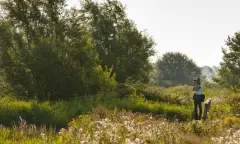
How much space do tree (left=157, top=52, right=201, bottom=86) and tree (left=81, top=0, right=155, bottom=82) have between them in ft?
246

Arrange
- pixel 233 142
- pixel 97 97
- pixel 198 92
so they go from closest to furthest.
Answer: pixel 233 142
pixel 198 92
pixel 97 97

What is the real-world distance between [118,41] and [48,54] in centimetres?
1624

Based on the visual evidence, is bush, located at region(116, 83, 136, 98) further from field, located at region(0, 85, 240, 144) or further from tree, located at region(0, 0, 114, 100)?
tree, located at region(0, 0, 114, 100)

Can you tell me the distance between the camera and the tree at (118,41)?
115 feet

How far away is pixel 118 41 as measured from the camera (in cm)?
3647

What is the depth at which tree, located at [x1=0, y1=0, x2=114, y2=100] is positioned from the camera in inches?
817

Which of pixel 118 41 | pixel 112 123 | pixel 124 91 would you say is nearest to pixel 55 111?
pixel 112 123

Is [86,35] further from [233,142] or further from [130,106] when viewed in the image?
[233,142]

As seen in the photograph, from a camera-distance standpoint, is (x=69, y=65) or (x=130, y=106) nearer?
(x=130, y=106)

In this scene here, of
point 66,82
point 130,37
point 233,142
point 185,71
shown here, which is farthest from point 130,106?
point 185,71

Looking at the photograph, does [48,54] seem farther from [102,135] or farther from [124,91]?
[102,135]

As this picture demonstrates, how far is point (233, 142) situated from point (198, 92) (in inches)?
336

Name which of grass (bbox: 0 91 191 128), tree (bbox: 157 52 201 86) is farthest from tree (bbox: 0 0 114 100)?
tree (bbox: 157 52 201 86)

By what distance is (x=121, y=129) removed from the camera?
9.30 metres
